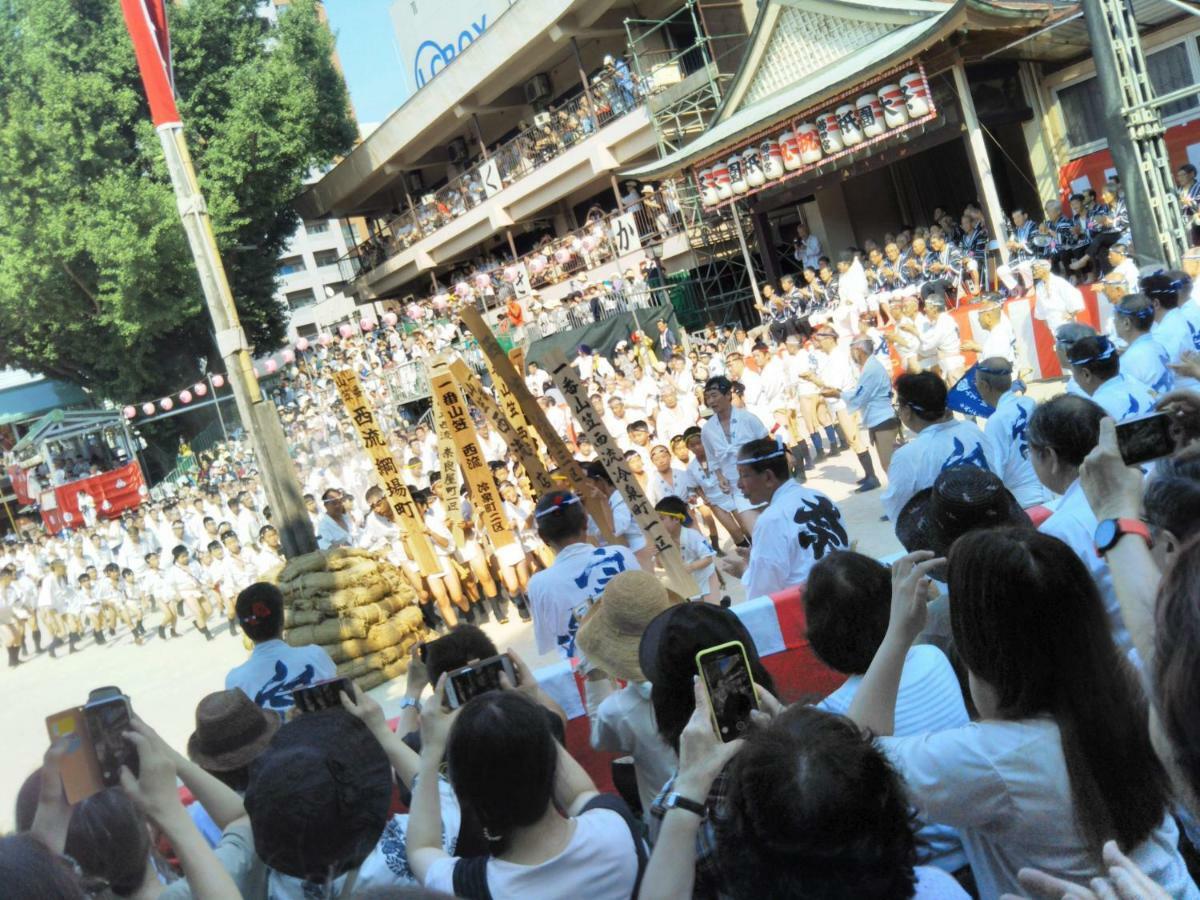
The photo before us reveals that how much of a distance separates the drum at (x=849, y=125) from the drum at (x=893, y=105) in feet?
1.76

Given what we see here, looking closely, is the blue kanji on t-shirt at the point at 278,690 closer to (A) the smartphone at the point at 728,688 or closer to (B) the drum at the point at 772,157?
(A) the smartphone at the point at 728,688

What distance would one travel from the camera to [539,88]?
84.8 feet

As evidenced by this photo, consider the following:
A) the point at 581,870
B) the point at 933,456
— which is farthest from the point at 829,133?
the point at 581,870

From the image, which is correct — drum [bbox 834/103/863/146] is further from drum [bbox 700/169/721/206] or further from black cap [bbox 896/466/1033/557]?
black cap [bbox 896/466/1033/557]

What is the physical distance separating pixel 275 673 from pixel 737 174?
14.2 metres

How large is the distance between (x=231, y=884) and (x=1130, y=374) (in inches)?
212

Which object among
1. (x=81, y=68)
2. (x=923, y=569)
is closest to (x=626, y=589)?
(x=923, y=569)

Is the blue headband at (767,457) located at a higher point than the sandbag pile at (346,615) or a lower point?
higher

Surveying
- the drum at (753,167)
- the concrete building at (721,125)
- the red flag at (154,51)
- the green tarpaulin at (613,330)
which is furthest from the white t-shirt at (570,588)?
the green tarpaulin at (613,330)

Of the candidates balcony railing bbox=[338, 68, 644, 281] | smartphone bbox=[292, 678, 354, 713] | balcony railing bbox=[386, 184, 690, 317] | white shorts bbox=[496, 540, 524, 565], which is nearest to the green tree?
balcony railing bbox=[338, 68, 644, 281]

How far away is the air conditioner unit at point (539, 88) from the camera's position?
25734 millimetres

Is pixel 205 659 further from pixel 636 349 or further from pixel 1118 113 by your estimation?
pixel 1118 113

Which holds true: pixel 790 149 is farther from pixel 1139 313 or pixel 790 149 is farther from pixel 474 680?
pixel 474 680

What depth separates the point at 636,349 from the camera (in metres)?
18.9
